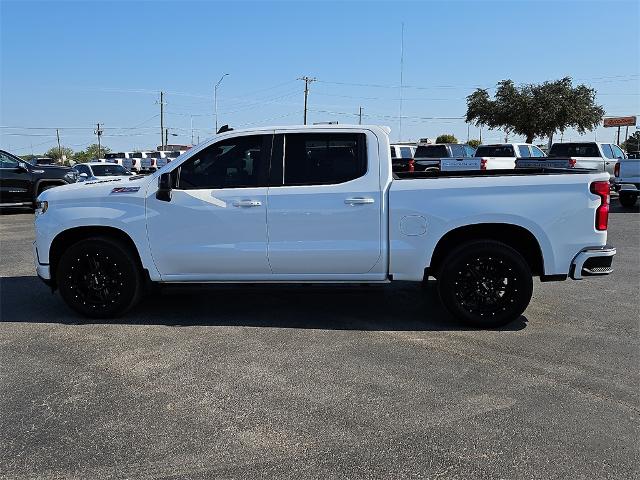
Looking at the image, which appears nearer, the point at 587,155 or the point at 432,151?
the point at 587,155

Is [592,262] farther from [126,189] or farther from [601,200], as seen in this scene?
[126,189]

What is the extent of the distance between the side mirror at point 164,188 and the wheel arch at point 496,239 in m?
2.59

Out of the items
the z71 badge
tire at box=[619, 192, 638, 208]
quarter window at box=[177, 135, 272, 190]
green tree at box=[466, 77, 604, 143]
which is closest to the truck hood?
the z71 badge

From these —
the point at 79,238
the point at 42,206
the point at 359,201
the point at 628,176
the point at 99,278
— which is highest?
the point at 628,176

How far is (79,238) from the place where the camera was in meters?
5.95

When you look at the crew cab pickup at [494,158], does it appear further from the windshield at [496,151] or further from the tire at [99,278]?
the tire at [99,278]

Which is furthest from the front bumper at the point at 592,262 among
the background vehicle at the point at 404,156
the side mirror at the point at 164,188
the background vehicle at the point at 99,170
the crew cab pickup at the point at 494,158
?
the background vehicle at the point at 99,170

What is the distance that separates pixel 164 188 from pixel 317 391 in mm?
2617

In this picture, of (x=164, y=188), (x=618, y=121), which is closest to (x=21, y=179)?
(x=164, y=188)

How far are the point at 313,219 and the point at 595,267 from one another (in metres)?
2.66

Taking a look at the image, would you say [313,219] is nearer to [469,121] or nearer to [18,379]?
[18,379]

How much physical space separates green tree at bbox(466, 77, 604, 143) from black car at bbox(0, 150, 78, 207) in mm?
36157

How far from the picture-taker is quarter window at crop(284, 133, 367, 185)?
556 centimetres

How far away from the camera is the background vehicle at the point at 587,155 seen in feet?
61.0
